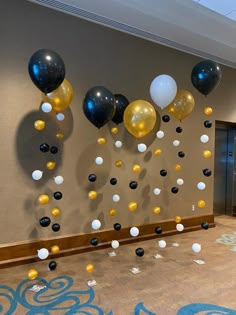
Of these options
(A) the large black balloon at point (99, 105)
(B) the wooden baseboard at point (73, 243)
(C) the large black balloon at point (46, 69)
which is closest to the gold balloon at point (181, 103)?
(A) the large black balloon at point (99, 105)

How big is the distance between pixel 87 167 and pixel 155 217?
1.53 metres

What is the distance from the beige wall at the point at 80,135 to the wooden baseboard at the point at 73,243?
9cm

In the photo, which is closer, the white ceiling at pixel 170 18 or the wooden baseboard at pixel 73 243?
the wooden baseboard at pixel 73 243

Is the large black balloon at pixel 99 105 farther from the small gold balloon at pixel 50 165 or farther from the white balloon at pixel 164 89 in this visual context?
the small gold balloon at pixel 50 165

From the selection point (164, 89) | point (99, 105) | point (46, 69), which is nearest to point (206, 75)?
point (164, 89)

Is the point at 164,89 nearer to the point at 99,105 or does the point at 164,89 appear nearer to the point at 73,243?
the point at 99,105

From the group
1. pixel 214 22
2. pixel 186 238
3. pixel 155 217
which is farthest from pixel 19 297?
pixel 214 22

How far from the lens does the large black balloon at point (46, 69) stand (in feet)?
8.50

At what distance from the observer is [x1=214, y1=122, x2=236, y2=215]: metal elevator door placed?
19.4 feet

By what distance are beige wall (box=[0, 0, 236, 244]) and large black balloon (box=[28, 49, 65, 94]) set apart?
2.80 ft

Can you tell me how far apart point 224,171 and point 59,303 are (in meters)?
4.70

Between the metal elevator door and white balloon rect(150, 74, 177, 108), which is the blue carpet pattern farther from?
the metal elevator door

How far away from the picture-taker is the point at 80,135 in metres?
3.85

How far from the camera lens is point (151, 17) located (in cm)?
379
